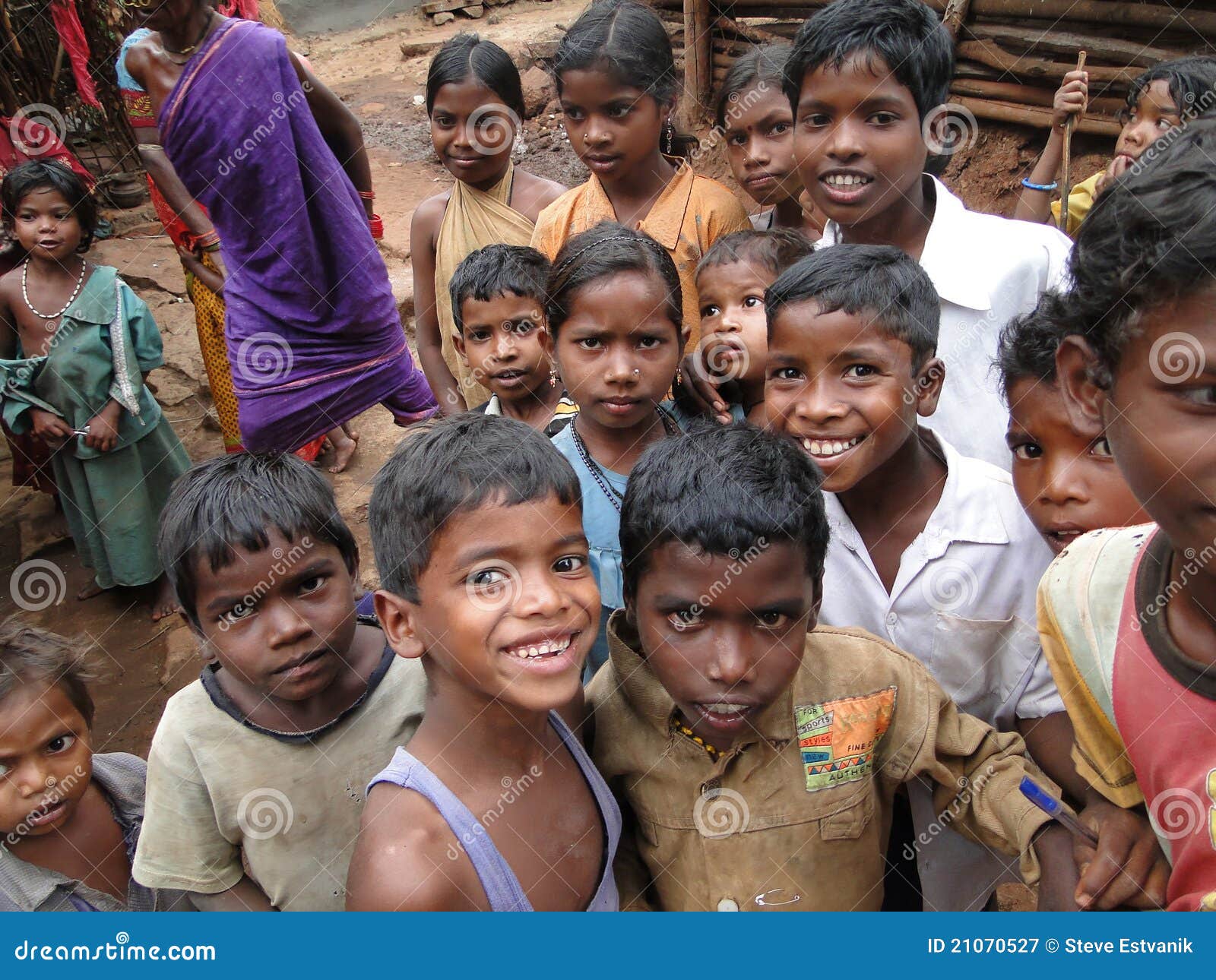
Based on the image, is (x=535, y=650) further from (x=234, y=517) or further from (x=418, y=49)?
(x=418, y=49)

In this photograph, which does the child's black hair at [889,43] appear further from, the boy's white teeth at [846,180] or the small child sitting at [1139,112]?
the small child sitting at [1139,112]

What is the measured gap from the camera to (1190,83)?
3043 mm

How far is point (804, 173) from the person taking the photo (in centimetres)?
231

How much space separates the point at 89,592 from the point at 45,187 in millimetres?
1750

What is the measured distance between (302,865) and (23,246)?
3154 millimetres

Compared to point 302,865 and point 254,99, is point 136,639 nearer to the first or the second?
point 254,99

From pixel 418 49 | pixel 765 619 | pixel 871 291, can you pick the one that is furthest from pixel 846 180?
pixel 418 49

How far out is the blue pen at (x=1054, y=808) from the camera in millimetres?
1311

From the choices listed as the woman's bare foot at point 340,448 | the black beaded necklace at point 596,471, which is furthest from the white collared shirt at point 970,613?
the woman's bare foot at point 340,448

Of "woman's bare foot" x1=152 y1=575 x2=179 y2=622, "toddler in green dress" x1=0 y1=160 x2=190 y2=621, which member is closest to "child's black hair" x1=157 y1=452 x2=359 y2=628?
"toddler in green dress" x1=0 y1=160 x2=190 y2=621

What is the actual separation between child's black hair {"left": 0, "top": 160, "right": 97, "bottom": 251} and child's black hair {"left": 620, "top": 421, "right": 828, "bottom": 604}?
10.1ft

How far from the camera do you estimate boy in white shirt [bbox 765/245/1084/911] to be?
66.9 inches

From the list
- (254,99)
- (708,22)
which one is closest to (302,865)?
(254,99)

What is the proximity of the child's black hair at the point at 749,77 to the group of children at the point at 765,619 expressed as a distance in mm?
765
